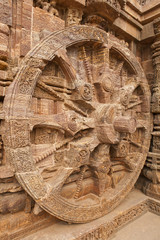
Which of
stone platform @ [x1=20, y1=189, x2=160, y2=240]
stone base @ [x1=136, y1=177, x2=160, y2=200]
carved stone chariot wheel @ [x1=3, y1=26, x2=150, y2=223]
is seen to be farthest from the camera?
stone base @ [x1=136, y1=177, x2=160, y2=200]

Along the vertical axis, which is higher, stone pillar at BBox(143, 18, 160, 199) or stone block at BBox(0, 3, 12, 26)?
stone block at BBox(0, 3, 12, 26)

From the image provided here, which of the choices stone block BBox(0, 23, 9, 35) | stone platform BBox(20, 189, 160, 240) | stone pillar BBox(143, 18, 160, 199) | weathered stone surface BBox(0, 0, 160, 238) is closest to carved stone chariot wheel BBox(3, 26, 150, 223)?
weathered stone surface BBox(0, 0, 160, 238)

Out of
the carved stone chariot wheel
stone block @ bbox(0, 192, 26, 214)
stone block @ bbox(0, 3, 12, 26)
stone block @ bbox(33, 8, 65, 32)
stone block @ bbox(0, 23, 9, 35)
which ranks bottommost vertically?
stone block @ bbox(0, 192, 26, 214)

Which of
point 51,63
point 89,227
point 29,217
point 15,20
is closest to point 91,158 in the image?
point 89,227

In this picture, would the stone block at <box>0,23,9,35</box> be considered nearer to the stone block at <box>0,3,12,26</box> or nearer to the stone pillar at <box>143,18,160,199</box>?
the stone block at <box>0,3,12,26</box>

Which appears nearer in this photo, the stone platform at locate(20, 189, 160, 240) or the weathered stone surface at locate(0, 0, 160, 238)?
the weathered stone surface at locate(0, 0, 160, 238)

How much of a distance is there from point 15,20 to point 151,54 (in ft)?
11.2

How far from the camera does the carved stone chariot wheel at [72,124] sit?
6.84 feet

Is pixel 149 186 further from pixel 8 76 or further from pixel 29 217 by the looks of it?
pixel 8 76

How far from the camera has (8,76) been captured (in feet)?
7.19

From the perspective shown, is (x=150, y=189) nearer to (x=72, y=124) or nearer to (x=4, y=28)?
(x=72, y=124)

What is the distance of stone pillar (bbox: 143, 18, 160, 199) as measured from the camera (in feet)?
12.3

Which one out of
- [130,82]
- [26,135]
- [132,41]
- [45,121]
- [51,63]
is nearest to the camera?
[26,135]

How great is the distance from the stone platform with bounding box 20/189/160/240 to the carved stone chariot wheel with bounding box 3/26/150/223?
16 centimetres
